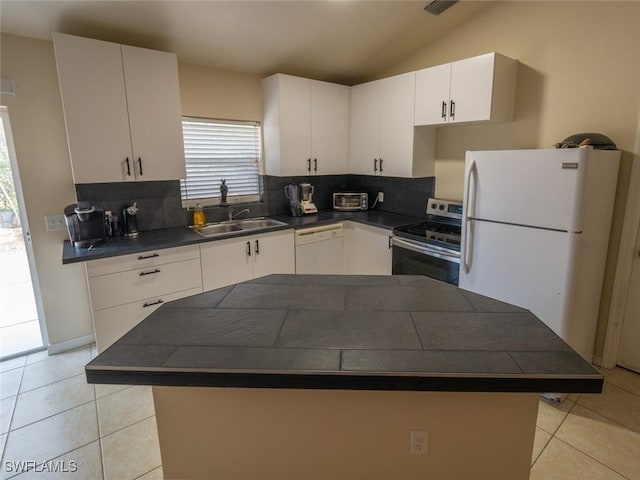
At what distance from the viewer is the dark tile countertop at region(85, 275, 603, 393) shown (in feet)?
3.24

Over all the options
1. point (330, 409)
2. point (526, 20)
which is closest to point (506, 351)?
point (330, 409)

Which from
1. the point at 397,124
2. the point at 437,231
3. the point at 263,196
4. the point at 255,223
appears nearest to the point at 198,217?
the point at 255,223

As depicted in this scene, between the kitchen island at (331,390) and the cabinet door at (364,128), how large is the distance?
253 centimetres

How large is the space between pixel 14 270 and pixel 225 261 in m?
2.02

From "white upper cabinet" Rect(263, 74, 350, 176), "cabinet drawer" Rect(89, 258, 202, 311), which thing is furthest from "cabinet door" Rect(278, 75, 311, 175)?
"cabinet drawer" Rect(89, 258, 202, 311)

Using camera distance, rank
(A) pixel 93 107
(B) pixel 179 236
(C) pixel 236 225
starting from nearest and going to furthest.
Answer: (A) pixel 93 107, (B) pixel 179 236, (C) pixel 236 225

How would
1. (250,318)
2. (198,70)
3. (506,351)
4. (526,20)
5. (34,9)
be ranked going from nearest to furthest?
(506,351) → (250,318) → (34,9) → (526,20) → (198,70)

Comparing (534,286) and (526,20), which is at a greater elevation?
(526,20)

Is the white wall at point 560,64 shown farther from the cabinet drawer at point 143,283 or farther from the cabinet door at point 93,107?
the cabinet door at point 93,107

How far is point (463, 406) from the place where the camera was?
47.5 inches

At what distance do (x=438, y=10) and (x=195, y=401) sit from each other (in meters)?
3.14

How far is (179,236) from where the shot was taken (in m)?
2.91

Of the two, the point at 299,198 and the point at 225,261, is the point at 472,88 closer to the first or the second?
the point at 299,198

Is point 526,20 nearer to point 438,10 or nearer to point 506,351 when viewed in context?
point 438,10
